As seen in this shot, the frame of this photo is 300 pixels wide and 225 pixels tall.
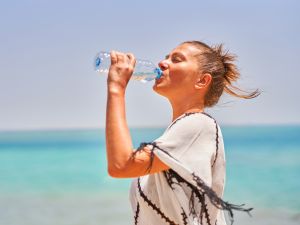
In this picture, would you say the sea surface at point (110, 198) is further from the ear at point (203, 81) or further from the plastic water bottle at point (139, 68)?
the ear at point (203, 81)

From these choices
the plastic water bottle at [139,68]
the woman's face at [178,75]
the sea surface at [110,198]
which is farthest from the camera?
the sea surface at [110,198]

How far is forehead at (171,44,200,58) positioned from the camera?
1.98 meters

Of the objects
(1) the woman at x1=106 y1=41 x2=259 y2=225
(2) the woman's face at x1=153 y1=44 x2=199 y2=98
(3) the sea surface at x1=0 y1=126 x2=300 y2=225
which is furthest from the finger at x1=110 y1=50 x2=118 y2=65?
(3) the sea surface at x1=0 y1=126 x2=300 y2=225

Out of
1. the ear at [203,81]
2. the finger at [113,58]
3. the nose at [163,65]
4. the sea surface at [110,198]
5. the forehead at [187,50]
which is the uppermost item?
the finger at [113,58]

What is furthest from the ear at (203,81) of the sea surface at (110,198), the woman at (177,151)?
the sea surface at (110,198)

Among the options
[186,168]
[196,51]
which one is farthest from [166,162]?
[196,51]

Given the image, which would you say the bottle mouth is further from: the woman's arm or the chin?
the woman's arm

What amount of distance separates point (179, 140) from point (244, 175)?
38.5ft

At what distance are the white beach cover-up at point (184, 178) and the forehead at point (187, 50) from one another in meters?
0.18

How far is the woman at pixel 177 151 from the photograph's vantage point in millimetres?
1752

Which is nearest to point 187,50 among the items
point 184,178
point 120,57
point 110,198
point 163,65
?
point 163,65

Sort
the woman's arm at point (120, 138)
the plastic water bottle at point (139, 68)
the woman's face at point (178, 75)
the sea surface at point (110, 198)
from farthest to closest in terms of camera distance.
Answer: the sea surface at point (110, 198) < the plastic water bottle at point (139, 68) < the woman's face at point (178, 75) < the woman's arm at point (120, 138)

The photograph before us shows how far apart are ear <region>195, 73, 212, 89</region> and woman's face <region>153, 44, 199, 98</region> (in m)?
0.01

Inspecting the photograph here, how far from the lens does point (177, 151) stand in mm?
1805
